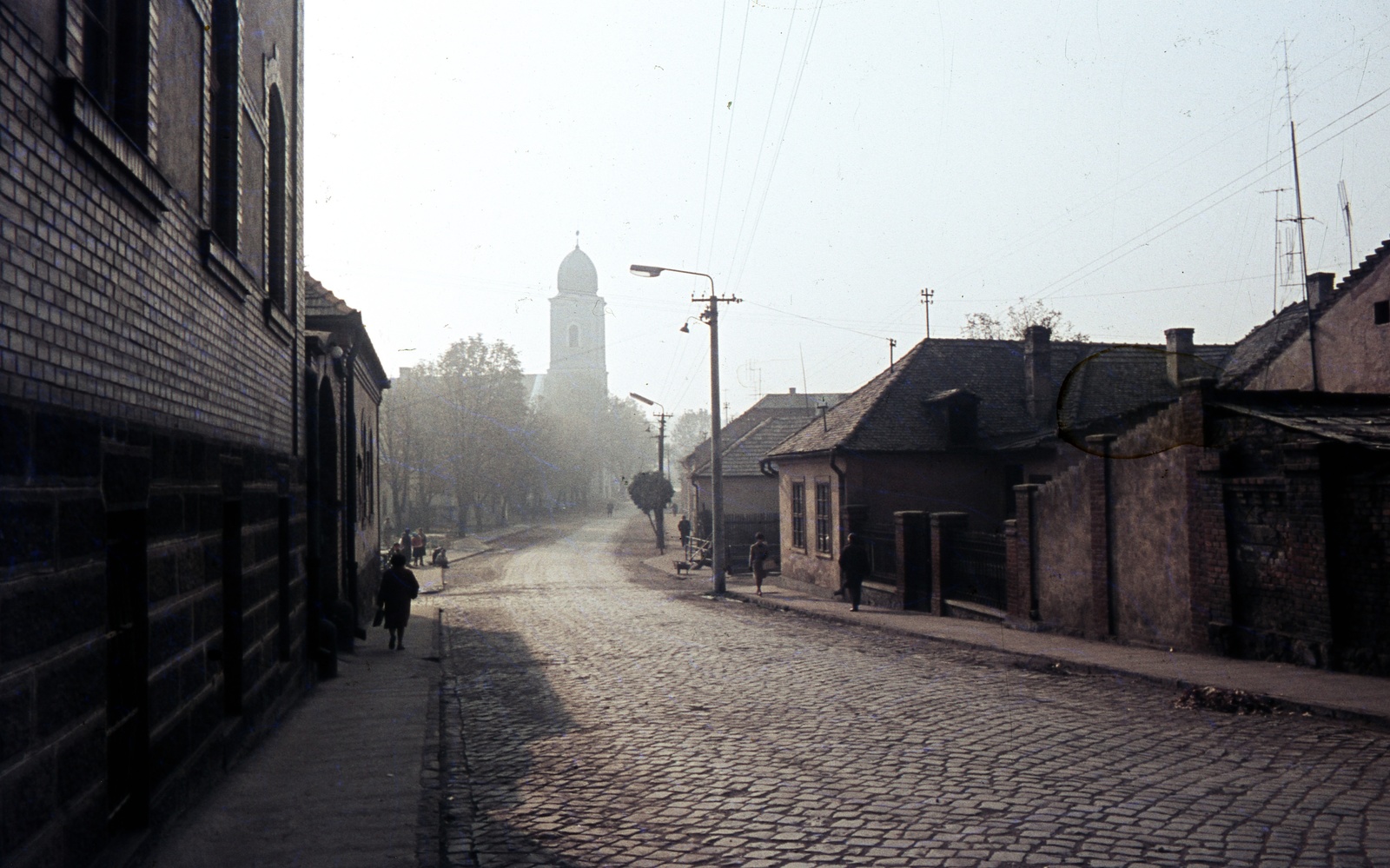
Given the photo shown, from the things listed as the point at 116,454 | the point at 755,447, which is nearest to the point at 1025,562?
the point at 116,454

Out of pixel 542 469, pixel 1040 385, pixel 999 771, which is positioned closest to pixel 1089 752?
pixel 999 771

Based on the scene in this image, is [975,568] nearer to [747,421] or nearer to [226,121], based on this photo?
[226,121]

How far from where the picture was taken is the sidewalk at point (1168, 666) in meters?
9.44

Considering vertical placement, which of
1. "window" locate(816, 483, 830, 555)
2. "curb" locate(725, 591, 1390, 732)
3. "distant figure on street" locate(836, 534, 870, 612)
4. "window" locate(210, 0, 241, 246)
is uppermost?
"window" locate(210, 0, 241, 246)

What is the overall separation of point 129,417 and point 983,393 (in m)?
25.6

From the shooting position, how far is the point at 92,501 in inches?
179

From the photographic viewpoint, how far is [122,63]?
5363mm

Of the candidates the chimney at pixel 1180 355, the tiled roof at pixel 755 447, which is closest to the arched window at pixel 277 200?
the chimney at pixel 1180 355

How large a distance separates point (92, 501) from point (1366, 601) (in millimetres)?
11527

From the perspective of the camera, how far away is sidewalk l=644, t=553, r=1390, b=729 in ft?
31.0

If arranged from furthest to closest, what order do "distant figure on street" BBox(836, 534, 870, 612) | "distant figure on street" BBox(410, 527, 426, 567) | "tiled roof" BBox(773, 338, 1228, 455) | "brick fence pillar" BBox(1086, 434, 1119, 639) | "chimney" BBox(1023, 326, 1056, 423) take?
"distant figure on street" BBox(410, 527, 426, 567) < "chimney" BBox(1023, 326, 1056, 423) < "tiled roof" BBox(773, 338, 1228, 455) < "distant figure on street" BBox(836, 534, 870, 612) < "brick fence pillar" BBox(1086, 434, 1119, 639)

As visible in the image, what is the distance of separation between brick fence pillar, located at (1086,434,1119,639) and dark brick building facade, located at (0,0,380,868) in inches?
446

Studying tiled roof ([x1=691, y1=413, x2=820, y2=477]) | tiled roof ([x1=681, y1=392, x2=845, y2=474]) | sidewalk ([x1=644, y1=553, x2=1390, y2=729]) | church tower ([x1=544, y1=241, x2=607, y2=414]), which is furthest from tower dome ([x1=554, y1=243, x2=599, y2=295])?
sidewalk ([x1=644, y1=553, x2=1390, y2=729])

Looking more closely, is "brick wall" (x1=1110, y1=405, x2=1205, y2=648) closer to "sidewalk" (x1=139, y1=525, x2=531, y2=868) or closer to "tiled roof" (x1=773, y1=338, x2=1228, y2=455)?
"sidewalk" (x1=139, y1=525, x2=531, y2=868)
